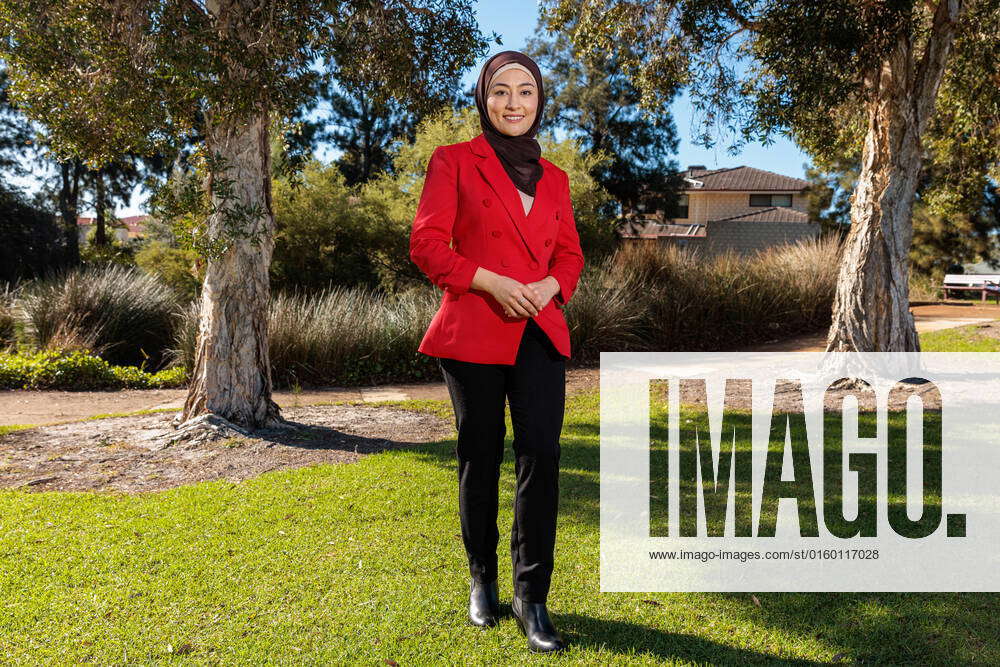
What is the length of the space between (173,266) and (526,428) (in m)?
16.2

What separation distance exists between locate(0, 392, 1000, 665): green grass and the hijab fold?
169 centimetres

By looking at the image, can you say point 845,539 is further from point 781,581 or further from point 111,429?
point 111,429

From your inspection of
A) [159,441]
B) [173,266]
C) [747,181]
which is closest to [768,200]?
[747,181]

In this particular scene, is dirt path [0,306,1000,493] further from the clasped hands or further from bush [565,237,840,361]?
the clasped hands

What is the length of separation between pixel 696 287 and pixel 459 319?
11.1 m

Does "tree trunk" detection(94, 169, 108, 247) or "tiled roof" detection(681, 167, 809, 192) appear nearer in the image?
"tree trunk" detection(94, 169, 108, 247)

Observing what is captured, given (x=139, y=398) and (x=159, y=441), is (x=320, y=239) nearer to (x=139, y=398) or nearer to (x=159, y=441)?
(x=139, y=398)

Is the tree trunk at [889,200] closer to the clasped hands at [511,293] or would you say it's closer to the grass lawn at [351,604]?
the grass lawn at [351,604]

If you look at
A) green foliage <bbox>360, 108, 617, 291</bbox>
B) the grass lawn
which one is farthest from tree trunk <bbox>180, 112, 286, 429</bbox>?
green foliage <bbox>360, 108, 617, 291</bbox>

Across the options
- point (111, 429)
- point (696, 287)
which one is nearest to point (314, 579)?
point (111, 429)

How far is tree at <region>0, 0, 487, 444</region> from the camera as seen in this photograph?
5188 mm

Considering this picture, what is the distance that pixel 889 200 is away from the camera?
815 cm

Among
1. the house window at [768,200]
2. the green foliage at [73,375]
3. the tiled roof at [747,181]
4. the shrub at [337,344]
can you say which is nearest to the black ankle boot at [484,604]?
→ the shrub at [337,344]

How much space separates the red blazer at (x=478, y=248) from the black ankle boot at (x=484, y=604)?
951 millimetres
